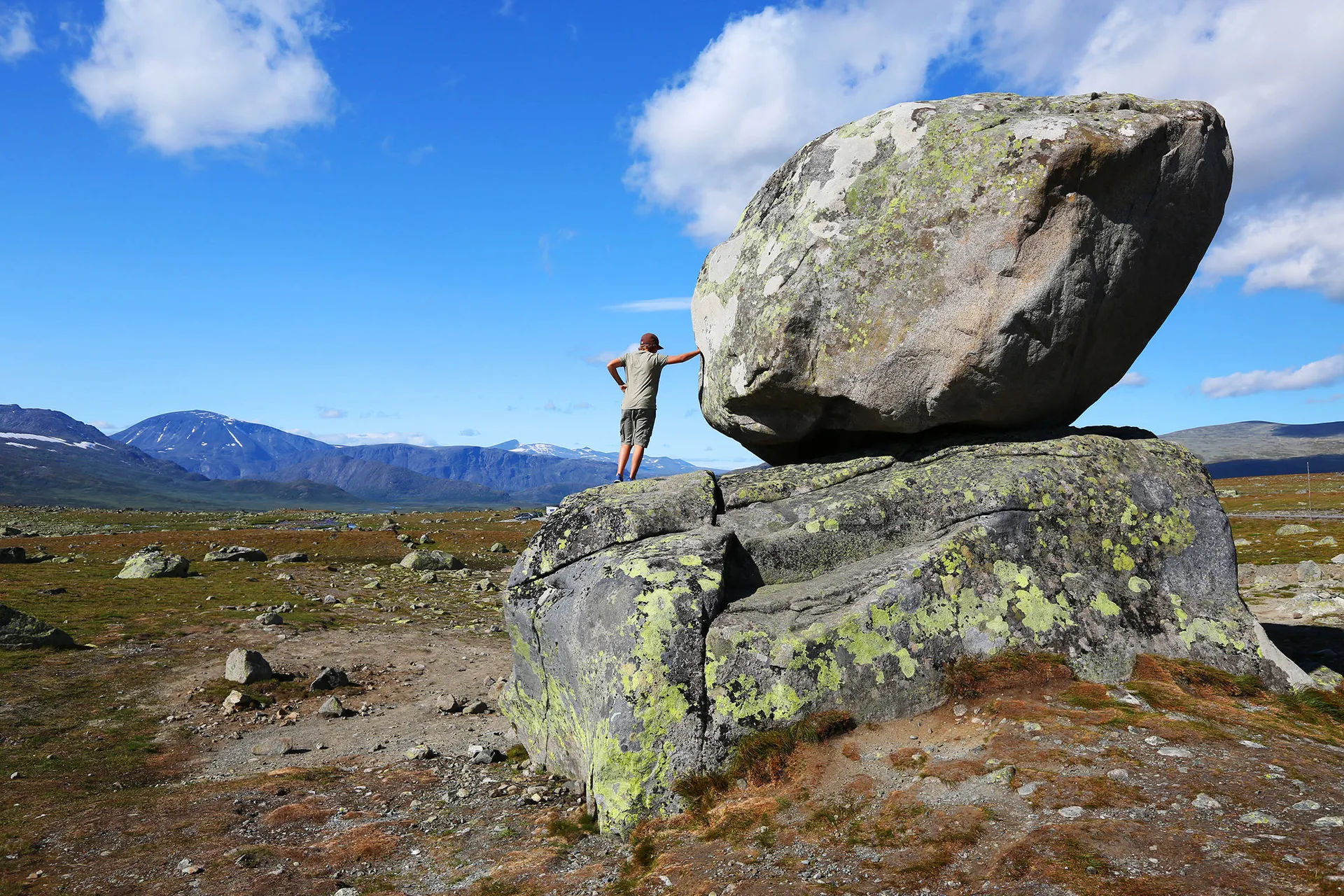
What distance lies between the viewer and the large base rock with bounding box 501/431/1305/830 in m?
12.2

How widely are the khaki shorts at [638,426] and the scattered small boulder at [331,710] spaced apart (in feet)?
36.9

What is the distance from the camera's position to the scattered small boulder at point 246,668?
923 inches

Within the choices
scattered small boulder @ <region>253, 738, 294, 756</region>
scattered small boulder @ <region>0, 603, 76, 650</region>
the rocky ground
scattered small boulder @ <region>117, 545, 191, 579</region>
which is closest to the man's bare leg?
the rocky ground

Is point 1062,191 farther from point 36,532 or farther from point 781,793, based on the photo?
point 36,532

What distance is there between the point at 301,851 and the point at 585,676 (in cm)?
536

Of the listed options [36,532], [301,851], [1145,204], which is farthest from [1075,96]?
[36,532]

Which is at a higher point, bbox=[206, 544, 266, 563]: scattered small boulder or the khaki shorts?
the khaki shorts

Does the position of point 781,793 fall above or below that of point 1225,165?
below

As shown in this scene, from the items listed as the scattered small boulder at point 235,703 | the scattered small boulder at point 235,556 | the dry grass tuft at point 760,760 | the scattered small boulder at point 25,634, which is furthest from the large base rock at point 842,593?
the scattered small boulder at point 235,556

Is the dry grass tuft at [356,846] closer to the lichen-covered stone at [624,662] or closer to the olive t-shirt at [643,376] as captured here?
the lichen-covered stone at [624,662]

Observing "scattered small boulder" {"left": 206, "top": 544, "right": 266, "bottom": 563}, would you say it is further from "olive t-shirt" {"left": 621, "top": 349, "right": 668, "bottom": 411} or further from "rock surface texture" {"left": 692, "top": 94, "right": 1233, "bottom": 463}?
"rock surface texture" {"left": 692, "top": 94, "right": 1233, "bottom": 463}

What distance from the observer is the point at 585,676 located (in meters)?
13.0

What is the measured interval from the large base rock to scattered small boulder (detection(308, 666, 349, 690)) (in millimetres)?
9912

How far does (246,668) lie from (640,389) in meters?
15.9
